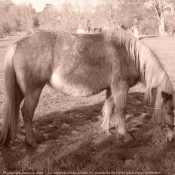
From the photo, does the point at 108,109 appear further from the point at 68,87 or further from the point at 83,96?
the point at 68,87

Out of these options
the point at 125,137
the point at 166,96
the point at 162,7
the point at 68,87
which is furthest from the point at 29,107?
the point at 162,7

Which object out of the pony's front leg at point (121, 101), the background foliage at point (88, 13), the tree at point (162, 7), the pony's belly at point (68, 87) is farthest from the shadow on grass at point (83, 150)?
the tree at point (162, 7)

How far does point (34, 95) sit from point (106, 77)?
1.57 metres

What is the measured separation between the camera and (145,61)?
5.12 meters

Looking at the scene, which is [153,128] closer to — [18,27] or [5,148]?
[5,148]

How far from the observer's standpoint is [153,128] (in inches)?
225

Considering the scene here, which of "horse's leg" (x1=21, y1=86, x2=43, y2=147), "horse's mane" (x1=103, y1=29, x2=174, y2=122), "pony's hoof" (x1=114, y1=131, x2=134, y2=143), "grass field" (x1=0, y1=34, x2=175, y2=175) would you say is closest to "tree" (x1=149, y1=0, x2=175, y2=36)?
"grass field" (x1=0, y1=34, x2=175, y2=175)

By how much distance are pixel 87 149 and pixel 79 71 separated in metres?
1.58

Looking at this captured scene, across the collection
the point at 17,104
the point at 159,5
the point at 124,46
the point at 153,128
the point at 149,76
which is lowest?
the point at 153,128

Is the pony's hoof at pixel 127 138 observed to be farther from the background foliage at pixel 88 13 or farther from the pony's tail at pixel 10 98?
the background foliage at pixel 88 13

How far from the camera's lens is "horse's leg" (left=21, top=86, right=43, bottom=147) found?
4586 mm

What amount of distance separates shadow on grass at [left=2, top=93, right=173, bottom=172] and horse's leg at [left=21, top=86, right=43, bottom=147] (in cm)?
20

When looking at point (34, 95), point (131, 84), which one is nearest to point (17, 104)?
point (34, 95)

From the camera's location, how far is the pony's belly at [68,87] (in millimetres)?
4711
